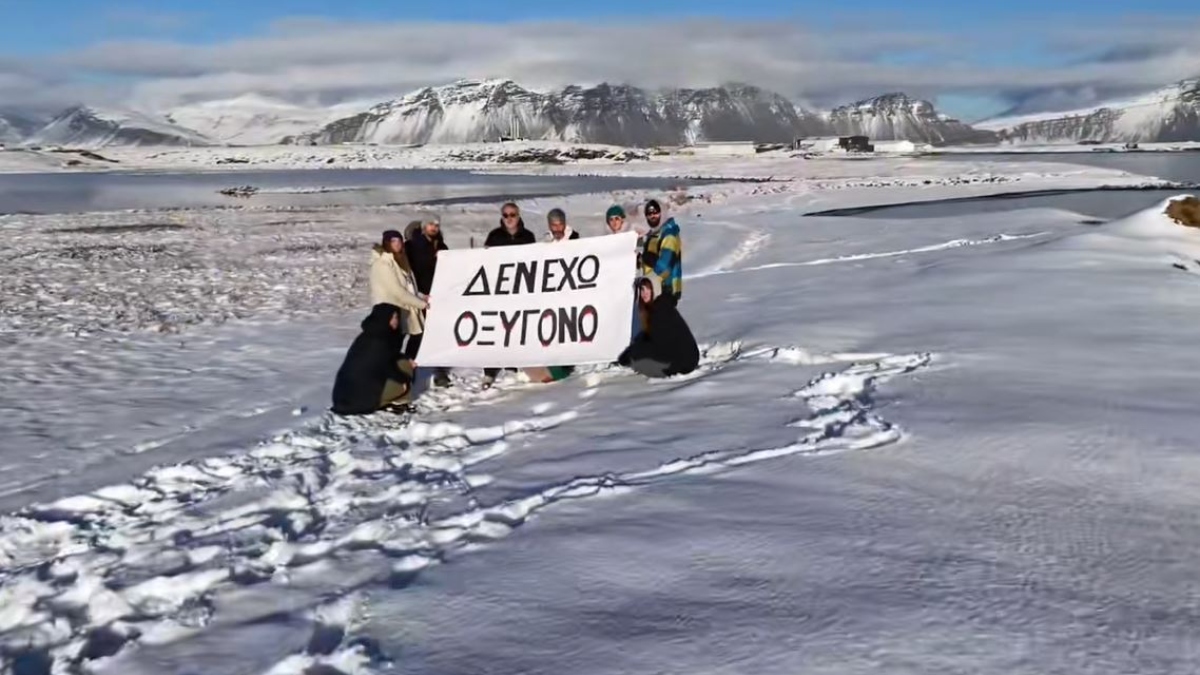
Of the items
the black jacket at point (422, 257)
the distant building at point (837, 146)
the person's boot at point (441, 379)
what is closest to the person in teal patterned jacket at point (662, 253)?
the black jacket at point (422, 257)

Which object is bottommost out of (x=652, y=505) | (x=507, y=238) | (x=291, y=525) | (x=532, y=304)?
(x=291, y=525)

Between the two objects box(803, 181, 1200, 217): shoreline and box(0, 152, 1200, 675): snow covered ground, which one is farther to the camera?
box(803, 181, 1200, 217): shoreline

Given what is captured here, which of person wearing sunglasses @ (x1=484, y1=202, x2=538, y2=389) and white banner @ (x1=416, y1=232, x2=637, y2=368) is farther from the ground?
person wearing sunglasses @ (x1=484, y1=202, x2=538, y2=389)

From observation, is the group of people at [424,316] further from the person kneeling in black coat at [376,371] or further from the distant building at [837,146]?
the distant building at [837,146]

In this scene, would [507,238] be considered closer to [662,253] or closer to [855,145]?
[662,253]

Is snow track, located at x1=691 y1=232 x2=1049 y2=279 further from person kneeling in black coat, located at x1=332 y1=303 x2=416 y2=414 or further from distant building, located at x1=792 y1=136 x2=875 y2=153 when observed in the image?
distant building, located at x1=792 y1=136 x2=875 y2=153

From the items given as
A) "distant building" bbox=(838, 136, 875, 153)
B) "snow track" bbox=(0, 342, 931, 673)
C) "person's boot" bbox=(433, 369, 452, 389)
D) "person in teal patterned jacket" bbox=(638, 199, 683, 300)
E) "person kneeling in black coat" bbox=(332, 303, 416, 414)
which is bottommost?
"snow track" bbox=(0, 342, 931, 673)

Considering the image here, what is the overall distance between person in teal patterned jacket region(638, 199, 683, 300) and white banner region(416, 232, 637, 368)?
384mm

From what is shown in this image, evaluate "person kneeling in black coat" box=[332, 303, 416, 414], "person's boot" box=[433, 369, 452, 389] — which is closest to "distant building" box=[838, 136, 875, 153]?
"person's boot" box=[433, 369, 452, 389]

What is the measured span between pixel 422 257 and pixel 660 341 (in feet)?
8.31

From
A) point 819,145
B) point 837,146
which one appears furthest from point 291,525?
point 819,145

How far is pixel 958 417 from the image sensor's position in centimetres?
699

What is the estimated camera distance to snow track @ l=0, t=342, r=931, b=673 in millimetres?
4656

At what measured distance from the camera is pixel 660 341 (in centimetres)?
921
